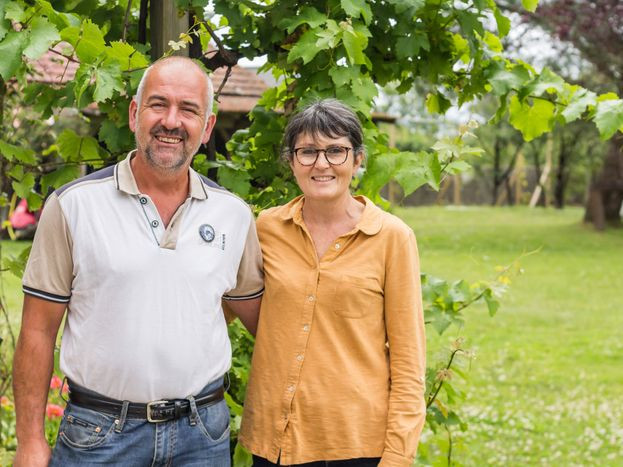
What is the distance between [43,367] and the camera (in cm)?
236

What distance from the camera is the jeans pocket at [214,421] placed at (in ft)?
7.97

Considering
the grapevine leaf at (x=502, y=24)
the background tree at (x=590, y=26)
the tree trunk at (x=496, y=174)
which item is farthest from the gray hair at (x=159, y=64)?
the tree trunk at (x=496, y=174)

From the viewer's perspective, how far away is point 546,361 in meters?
8.72

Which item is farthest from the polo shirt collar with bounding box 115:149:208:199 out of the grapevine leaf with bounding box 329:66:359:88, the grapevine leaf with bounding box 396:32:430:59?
the grapevine leaf with bounding box 396:32:430:59

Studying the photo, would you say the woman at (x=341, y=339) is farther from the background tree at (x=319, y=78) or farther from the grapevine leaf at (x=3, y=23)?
the grapevine leaf at (x=3, y=23)

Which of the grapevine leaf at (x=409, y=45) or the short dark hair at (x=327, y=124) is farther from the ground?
the grapevine leaf at (x=409, y=45)

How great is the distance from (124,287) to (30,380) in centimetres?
38

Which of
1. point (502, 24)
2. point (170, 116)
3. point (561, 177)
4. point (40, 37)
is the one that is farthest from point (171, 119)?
point (561, 177)

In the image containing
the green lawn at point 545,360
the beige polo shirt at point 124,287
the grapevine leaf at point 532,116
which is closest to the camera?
the beige polo shirt at point 124,287

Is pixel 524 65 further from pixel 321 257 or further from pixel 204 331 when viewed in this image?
pixel 204 331

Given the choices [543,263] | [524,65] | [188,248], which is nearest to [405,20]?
[524,65]

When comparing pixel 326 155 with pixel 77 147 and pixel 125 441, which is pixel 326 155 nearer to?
pixel 125 441

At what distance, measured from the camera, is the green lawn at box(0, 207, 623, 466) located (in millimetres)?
6176

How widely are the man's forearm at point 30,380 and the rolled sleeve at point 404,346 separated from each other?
94 centimetres
